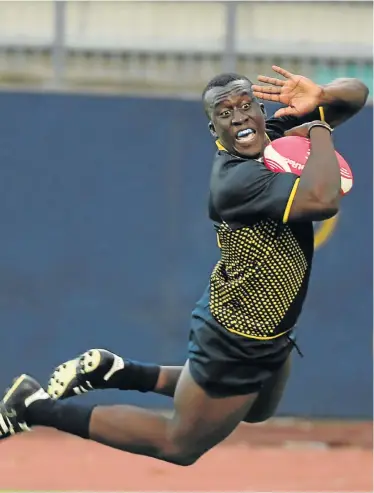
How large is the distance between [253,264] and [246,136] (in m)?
0.53

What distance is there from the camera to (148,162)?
25.4 feet

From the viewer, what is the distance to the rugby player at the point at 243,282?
418 centimetres

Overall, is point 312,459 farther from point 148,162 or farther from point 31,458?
point 148,162

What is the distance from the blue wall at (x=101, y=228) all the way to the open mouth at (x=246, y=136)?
3.46 metres

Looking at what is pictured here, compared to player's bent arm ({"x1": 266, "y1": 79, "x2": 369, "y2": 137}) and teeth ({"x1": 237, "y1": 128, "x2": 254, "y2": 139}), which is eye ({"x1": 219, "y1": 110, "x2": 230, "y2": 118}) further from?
player's bent arm ({"x1": 266, "y1": 79, "x2": 369, "y2": 137})

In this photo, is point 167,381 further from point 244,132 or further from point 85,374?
point 244,132

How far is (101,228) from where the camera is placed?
25.3 ft

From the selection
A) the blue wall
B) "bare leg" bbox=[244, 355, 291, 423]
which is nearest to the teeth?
"bare leg" bbox=[244, 355, 291, 423]

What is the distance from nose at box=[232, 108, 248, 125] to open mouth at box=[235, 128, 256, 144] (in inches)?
1.6

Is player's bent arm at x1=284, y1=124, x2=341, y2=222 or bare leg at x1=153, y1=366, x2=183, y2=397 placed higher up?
player's bent arm at x1=284, y1=124, x2=341, y2=222

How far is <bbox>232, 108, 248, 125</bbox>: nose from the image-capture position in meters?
4.26

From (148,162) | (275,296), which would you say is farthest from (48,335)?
(275,296)

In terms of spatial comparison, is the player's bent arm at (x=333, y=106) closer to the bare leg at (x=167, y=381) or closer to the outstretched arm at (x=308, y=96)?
the outstretched arm at (x=308, y=96)

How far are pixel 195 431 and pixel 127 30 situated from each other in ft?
14.7
